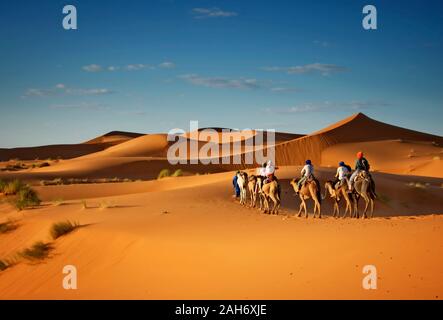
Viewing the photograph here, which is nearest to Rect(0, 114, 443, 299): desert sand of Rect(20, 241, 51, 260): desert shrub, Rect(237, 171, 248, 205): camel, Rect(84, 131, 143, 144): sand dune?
Rect(20, 241, 51, 260): desert shrub

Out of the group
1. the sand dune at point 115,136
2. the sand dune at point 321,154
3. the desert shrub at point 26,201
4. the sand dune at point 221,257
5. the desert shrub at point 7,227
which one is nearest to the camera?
the sand dune at point 221,257

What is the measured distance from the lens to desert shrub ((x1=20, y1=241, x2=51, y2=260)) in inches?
563

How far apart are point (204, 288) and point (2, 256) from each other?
9069 mm

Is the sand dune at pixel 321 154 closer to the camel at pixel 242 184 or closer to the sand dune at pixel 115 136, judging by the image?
the camel at pixel 242 184

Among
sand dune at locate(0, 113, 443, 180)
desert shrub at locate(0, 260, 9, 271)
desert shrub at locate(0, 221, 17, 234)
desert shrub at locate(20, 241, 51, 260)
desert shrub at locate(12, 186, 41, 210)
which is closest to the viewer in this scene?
desert shrub at locate(20, 241, 51, 260)

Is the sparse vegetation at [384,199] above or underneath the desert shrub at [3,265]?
above

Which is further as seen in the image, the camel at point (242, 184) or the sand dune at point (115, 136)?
the sand dune at point (115, 136)

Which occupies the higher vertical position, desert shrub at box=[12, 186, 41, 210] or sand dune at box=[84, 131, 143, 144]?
sand dune at box=[84, 131, 143, 144]

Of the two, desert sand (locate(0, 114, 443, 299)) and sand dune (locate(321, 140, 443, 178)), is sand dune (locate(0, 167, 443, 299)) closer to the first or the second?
desert sand (locate(0, 114, 443, 299))

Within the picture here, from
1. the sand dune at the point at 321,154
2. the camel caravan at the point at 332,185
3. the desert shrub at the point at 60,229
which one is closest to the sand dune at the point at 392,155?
the sand dune at the point at 321,154

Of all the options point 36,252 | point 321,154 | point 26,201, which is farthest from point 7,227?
point 321,154

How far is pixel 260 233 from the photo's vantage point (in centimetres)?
1368

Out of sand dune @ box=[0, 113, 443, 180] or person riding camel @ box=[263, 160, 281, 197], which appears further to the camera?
sand dune @ box=[0, 113, 443, 180]

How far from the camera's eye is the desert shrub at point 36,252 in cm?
1429
